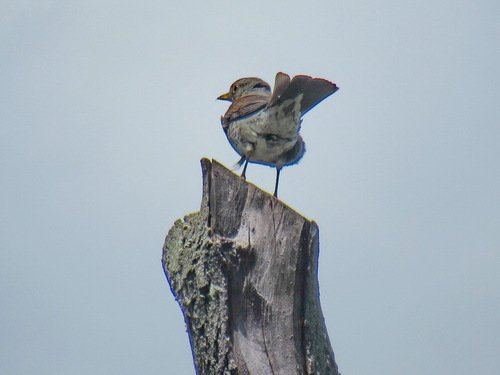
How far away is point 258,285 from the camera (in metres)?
4.12

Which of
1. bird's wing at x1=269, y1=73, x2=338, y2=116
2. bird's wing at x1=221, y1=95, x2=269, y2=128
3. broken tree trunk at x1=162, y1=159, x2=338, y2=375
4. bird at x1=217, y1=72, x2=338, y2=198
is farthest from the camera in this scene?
bird's wing at x1=221, y1=95, x2=269, y2=128

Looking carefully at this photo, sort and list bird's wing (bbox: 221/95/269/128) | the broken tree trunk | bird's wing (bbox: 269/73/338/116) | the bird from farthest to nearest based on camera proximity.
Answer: bird's wing (bbox: 221/95/269/128) < the bird < bird's wing (bbox: 269/73/338/116) < the broken tree trunk

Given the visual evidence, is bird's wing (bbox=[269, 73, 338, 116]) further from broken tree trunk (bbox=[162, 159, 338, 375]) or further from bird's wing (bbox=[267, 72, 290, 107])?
broken tree trunk (bbox=[162, 159, 338, 375])

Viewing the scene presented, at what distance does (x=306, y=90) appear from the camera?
6289 mm

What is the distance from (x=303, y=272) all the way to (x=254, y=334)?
1.30ft

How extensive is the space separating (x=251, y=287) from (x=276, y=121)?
2.79m

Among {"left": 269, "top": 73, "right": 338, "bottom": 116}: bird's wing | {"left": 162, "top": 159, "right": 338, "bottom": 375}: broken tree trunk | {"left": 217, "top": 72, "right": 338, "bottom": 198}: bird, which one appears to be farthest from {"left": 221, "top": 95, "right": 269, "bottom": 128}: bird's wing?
{"left": 162, "top": 159, "right": 338, "bottom": 375}: broken tree trunk

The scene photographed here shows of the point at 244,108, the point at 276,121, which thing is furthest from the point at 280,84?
the point at 244,108

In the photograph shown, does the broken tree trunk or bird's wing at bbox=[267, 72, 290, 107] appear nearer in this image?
the broken tree trunk

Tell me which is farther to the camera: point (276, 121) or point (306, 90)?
point (276, 121)

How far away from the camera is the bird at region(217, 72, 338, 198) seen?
6258 mm

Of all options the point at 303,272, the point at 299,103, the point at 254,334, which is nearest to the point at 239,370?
the point at 254,334

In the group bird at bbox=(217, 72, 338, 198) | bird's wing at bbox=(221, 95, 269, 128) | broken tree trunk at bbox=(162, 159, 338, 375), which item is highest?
bird's wing at bbox=(221, 95, 269, 128)

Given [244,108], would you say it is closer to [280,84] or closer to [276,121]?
[276,121]
